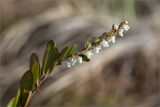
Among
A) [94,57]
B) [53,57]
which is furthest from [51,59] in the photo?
[94,57]

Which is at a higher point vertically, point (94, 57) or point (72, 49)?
point (94, 57)

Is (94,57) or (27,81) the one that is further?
(94,57)

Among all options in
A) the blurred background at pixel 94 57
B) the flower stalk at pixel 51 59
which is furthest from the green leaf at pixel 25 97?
the blurred background at pixel 94 57

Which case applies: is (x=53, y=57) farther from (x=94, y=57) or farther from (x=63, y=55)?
(x=94, y=57)

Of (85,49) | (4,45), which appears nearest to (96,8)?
(4,45)

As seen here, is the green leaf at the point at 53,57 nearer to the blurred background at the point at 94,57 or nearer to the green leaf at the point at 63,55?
the green leaf at the point at 63,55

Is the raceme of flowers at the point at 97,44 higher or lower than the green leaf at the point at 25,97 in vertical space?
higher

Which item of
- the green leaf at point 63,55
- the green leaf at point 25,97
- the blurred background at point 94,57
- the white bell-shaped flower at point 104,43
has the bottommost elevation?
the green leaf at point 25,97

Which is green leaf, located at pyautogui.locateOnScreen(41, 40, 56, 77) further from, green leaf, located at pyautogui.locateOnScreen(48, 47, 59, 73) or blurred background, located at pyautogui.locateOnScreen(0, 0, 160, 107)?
blurred background, located at pyautogui.locateOnScreen(0, 0, 160, 107)

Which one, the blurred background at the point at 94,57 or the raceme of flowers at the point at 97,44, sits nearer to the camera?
the raceme of flowers at the point at 97,44
